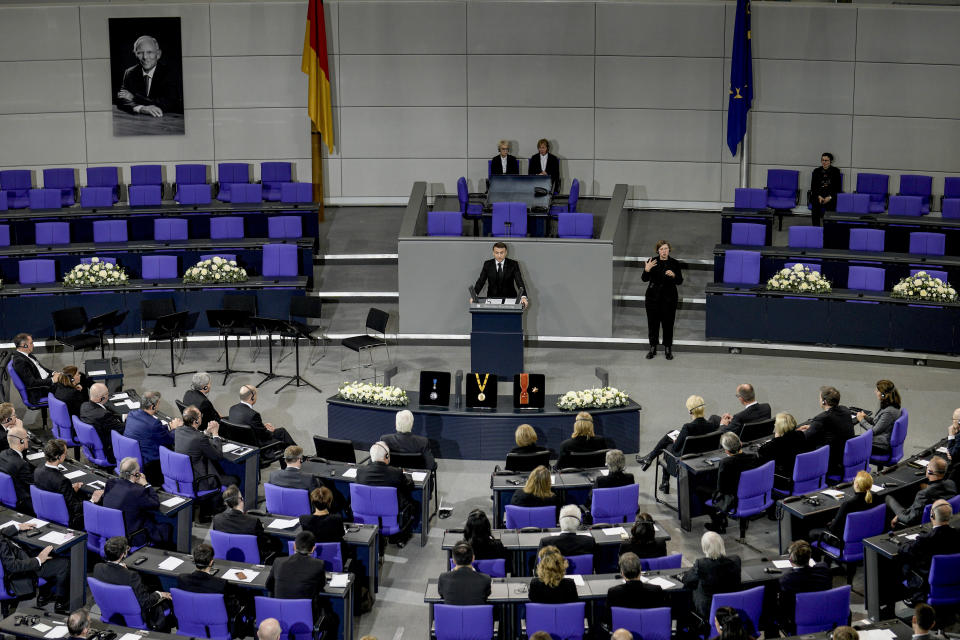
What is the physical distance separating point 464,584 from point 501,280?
24.8ft

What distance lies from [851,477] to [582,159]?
1123 cm

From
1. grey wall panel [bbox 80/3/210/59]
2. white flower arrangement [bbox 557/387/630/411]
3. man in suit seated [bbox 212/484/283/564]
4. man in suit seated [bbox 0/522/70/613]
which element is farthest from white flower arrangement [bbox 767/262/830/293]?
grey wall panel [bbox 80/3/210/59]

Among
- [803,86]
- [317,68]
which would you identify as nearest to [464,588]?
[317,68]

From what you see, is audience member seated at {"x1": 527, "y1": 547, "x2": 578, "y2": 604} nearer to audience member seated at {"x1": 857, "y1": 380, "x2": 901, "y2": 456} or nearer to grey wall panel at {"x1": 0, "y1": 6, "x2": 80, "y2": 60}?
audience member seated at {"x1": 857, "y1": 380, "x2": 901, "y2": 456}

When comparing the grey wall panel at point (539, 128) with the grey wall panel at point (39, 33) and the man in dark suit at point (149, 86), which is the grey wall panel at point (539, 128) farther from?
the grey wall panel at point (39, 33)

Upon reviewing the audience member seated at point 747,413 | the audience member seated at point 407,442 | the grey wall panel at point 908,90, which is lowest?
the audience member seated at point 407,442

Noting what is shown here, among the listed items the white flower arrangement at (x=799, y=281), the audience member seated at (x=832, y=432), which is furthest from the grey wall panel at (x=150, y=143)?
the audience member seated at (x=832, y=432)

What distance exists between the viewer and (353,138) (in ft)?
69.1

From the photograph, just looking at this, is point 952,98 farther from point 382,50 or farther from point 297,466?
point 297,466

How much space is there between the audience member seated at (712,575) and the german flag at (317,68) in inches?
552

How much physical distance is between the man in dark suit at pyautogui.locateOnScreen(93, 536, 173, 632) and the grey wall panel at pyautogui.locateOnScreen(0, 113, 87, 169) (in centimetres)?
1449

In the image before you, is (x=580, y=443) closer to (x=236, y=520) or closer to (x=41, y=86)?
(x=236, y=520)

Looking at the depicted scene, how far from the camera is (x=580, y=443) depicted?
1065cm

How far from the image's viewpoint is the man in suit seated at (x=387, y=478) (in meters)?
9.81
